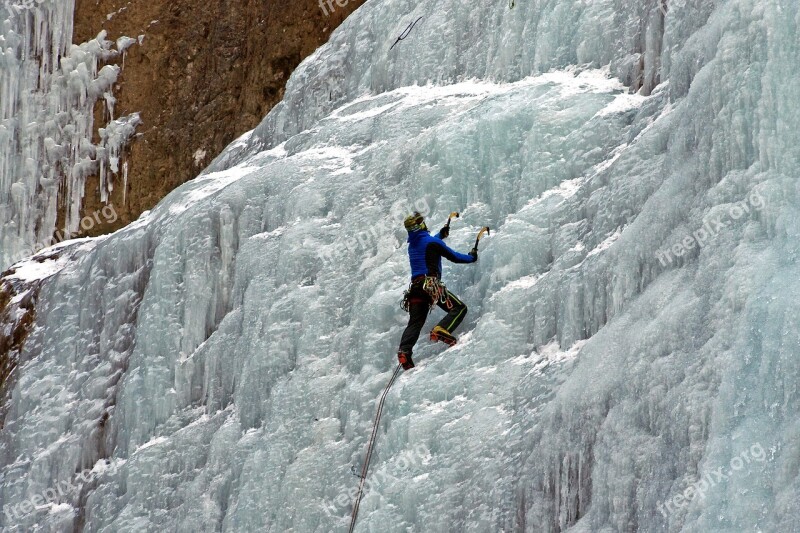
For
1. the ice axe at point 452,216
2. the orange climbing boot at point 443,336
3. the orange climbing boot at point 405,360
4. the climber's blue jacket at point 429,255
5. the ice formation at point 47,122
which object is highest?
the ice formation at point 47,122

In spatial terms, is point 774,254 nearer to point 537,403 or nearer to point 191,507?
point 537,403

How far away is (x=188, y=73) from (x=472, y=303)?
35.7ft

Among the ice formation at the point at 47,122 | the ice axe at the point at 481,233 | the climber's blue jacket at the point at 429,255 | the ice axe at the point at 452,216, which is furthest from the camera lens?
the ice formation at the point at 47,122

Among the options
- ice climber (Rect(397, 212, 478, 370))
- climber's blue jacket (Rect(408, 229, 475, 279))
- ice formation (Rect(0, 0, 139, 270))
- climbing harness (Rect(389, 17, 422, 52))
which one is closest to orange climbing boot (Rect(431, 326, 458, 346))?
ice climber (Rect(397, 212, 478, 370))

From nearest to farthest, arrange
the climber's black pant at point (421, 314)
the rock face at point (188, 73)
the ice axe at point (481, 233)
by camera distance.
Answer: the climber's black pant at point (421, 314)
the ice axe at point (481, 233)
the rock face at point (188, 73)

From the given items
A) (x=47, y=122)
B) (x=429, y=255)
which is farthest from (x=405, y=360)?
(x=47, y=122)

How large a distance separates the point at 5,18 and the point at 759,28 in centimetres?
1588

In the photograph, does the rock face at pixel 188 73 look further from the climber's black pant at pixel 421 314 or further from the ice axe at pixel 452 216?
the climber's black pant at pixel 421 314

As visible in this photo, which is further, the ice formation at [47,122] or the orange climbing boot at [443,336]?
the ice formation at [47,122]

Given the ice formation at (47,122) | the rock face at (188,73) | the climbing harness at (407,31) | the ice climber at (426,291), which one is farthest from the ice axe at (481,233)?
the ice formation at (47,122)

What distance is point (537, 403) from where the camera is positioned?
941 centimetres

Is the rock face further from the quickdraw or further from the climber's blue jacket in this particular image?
the quickdraw

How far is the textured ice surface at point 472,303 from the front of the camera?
819cm

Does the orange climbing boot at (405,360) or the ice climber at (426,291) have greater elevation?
the ice climber at (426,291)
